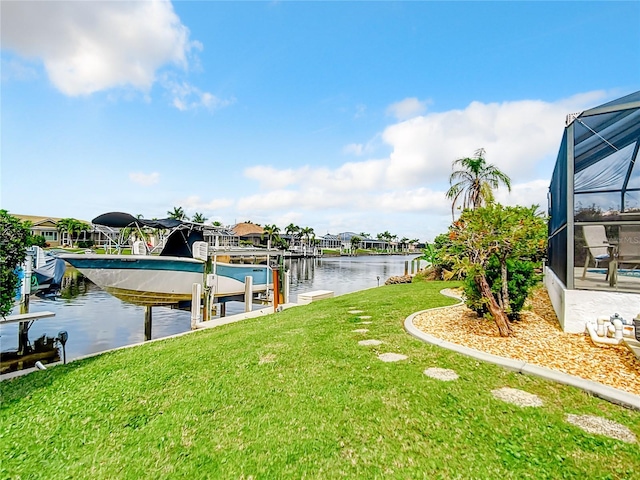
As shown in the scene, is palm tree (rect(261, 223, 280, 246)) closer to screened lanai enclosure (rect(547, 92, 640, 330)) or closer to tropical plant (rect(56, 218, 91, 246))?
tropical plant (rect(56, 218, 91, 246))

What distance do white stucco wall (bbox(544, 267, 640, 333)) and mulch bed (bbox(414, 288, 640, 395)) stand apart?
23 centimetres

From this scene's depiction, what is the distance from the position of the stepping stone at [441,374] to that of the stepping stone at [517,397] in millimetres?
435

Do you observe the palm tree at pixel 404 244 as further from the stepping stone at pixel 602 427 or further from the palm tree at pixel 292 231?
the stepping stone at pixel 602 427

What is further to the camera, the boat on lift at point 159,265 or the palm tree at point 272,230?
the palm tree at point 272,230

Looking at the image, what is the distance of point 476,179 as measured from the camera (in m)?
18.6

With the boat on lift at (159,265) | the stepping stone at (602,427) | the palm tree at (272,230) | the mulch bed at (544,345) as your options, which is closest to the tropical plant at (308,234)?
the palm tree at (272,230)

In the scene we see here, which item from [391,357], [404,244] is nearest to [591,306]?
[391,357]

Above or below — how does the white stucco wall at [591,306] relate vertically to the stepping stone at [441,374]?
above

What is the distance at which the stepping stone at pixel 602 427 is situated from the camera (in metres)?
2.44

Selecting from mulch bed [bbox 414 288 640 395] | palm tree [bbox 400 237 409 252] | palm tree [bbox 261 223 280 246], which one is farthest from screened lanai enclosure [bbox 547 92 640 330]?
palm tree [bbox 400 237 409 252]

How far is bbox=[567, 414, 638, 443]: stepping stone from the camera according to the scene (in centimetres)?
244

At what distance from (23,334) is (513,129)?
16477mm

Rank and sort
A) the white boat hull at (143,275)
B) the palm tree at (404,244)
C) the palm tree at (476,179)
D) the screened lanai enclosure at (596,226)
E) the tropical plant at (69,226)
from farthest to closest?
the palm tree at (404,244)
the tropical plant at (69,226)
the palm tree at (476,179)
the white boat hull at (143,275)
the screened lanai enclosure at (596,226)

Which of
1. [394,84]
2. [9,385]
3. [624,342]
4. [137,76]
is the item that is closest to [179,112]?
[137,76]
